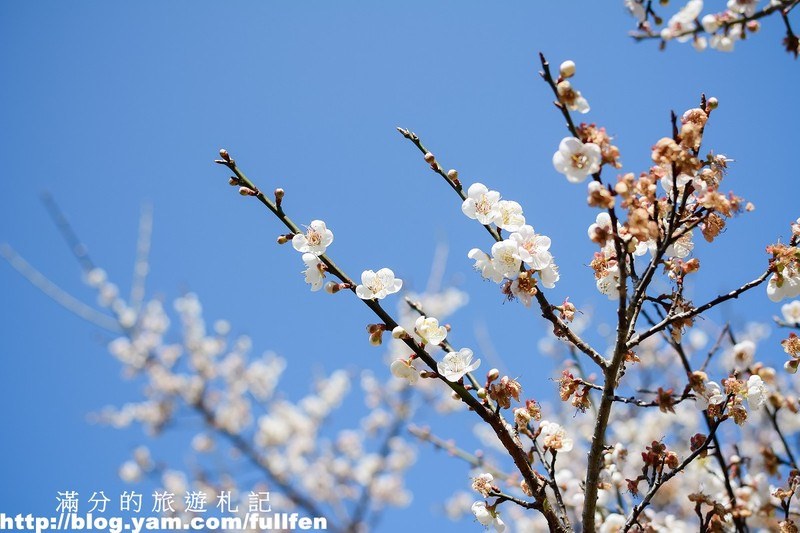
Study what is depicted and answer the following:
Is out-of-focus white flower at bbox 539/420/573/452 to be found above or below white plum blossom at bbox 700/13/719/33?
below

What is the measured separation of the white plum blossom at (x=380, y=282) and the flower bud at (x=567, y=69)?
891 mm

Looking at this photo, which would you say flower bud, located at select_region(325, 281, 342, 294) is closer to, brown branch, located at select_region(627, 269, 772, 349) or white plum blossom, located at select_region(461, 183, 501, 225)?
white plum blossom, located at select_region(461, 183, 501, 225)

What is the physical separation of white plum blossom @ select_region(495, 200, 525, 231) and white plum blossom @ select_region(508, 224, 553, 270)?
72 millimetres

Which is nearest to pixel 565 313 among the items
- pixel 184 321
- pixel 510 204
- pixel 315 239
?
pixel 510 204

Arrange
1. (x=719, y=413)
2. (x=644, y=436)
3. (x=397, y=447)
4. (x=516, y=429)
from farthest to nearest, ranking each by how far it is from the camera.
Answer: (x=397, y=447) < (x=644, y=436) < (x=516, y=429) < (x=719, y=413)

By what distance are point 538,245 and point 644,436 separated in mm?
7922

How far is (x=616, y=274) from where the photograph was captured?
6.23 feet

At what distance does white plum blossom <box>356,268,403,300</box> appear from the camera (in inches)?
80.4

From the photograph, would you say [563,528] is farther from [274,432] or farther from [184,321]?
[184,321]

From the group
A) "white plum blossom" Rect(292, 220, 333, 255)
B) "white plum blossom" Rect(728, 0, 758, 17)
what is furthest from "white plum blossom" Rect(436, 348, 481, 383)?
"white plum blossom" Rect(728, 0, 758, 17)

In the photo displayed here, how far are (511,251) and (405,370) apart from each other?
0.60 meters

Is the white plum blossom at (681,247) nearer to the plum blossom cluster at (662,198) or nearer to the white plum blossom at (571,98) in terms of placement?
the plum blossom cluster at (662,198)

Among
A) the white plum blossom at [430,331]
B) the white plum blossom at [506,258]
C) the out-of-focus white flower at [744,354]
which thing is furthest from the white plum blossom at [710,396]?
the white plum blossom at [430,331]

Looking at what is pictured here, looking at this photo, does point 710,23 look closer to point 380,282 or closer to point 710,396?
point 710,396
